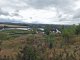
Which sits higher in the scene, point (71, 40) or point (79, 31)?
point (79, 31)

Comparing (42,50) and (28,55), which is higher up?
(28,55)

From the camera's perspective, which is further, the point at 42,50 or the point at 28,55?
the point at 42,50

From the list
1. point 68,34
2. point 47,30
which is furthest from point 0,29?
point 68,34

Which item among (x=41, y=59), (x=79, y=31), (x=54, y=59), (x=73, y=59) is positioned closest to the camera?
(x=41, y=59)

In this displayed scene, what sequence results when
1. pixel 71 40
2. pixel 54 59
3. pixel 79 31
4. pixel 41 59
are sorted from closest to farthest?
pixel 41 59 < pixel 54 59 < pixel 71 40 < pixel 79 31

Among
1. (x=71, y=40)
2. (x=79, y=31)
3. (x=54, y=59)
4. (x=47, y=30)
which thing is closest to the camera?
(x=54, y=59)

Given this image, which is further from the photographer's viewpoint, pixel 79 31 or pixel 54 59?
pixel 79 31

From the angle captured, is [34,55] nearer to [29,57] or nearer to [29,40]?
[29,57]

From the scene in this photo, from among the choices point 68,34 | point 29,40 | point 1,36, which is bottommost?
point 1,36

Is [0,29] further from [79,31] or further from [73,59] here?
[73,59]
